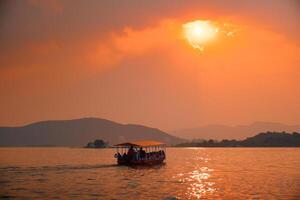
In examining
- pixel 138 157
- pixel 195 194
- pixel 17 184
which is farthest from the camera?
pixel 138 157

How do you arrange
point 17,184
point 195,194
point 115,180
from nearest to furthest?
point 195,194
point 17,184
point 115,180

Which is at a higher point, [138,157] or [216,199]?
[138,157]

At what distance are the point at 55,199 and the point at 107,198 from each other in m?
4.20

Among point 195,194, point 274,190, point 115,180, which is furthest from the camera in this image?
point 115,180

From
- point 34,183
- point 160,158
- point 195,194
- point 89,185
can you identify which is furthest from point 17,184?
point 160,158

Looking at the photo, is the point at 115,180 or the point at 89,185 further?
the point at 115,180

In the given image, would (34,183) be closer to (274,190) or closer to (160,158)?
(274,190)

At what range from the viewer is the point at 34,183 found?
47656 mm

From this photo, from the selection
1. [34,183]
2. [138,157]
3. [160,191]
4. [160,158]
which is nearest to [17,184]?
[34,183]

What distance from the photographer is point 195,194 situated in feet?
132

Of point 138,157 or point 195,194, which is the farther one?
point 138,157

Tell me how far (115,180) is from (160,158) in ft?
101

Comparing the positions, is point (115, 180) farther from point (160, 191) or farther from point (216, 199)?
point (216, 199)

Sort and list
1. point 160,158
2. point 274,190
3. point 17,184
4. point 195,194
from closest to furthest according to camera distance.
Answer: point 195,194 < point 274,190 < point 17,184 < point 160,158
